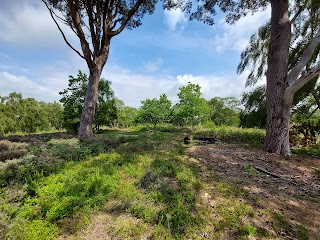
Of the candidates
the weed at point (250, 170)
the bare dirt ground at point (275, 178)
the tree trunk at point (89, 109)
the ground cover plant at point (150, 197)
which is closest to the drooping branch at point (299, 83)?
the bare dirt ground at point (275, 178)

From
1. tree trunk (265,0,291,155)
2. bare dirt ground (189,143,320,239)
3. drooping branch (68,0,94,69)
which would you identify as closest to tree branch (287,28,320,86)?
tree trunk (265,0,291,155)

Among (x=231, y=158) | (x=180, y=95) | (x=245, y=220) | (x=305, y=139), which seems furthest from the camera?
(x=180, y=95)

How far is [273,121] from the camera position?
5.64 metres

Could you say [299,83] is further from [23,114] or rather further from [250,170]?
[23,114]

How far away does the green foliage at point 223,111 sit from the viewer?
37.2 m

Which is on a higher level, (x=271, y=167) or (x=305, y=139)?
(x=305, y=139)

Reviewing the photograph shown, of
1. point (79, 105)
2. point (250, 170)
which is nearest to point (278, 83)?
point (250, 170)

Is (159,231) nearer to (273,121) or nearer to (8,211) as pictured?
(8,211)

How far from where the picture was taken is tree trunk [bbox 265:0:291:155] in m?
5.54

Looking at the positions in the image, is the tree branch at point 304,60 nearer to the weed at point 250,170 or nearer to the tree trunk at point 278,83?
the tree trunk at point 278,83

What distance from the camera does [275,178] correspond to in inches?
157

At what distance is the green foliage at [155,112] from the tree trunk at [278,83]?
1497 cm

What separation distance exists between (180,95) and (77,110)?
14966 millimetres

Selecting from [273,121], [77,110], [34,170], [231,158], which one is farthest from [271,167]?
[77,110]
